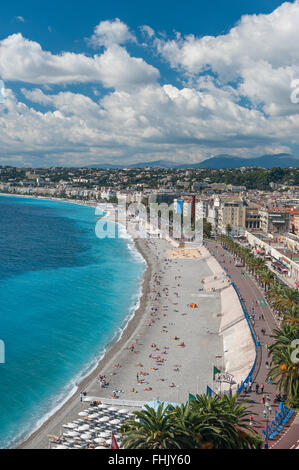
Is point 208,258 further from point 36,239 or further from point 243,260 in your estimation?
point 36,239

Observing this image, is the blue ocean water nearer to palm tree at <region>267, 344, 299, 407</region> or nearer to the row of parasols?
the row of parasols

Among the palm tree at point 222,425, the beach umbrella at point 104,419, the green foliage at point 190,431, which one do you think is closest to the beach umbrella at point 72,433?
the beach umbrella at point 104,419

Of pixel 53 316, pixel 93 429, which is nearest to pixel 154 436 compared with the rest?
pixel 93 429

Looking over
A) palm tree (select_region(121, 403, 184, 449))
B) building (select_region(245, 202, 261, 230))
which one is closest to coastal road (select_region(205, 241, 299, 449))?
palm tree (select_region(121, 403, 184, 449))

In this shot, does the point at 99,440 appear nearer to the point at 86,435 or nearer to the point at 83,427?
the point at 86,435

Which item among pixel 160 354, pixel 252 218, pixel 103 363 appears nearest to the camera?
pixel 103 363
